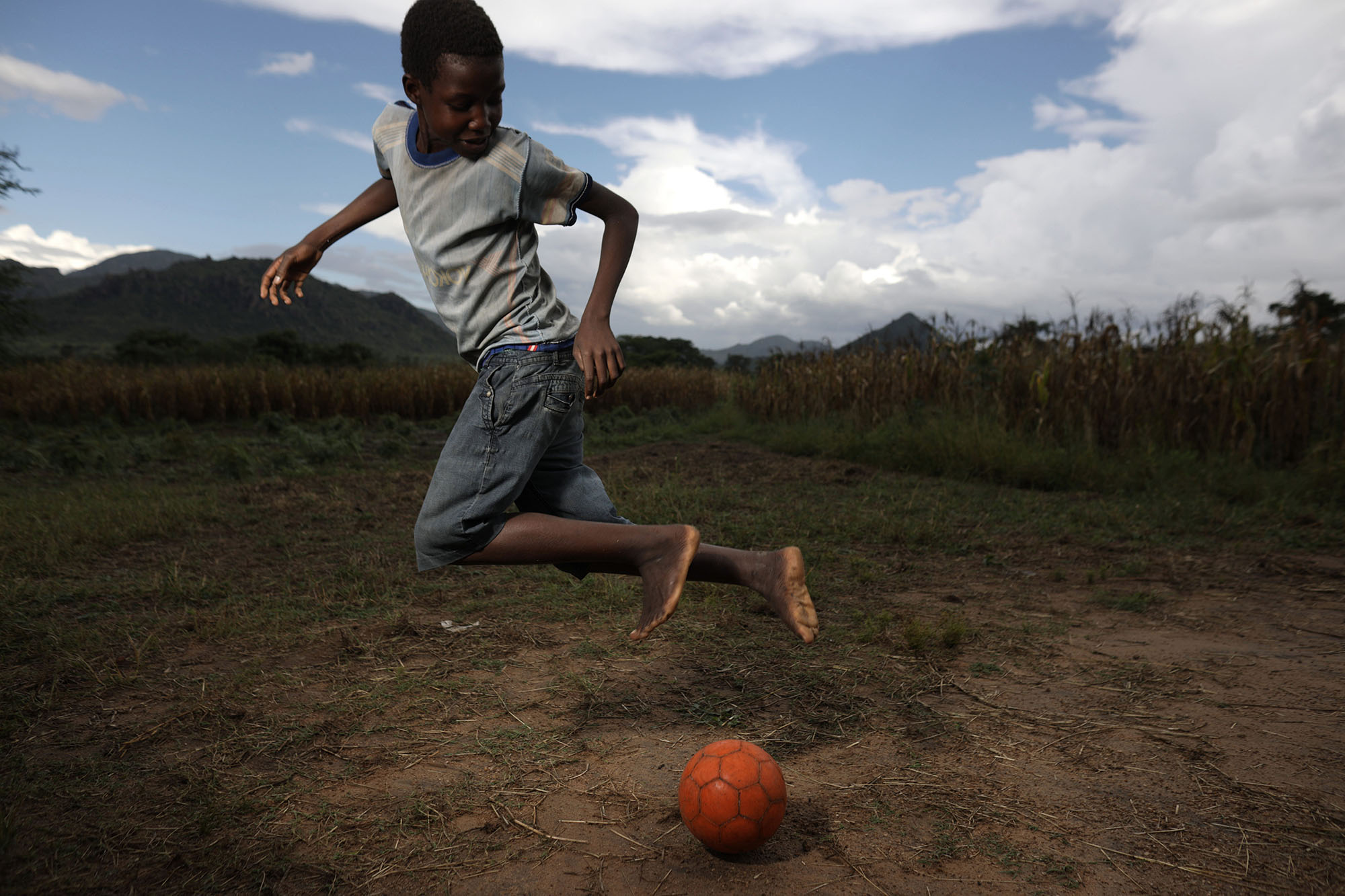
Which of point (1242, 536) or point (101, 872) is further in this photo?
point (1242, 536)

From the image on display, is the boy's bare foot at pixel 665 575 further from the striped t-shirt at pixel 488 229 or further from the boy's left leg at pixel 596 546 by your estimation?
the striped t-shirt at pixel 488 229

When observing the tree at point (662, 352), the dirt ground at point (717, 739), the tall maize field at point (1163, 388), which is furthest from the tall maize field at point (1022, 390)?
the tree at point (662, 352)

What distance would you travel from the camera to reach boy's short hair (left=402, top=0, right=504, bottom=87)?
2.07 metres

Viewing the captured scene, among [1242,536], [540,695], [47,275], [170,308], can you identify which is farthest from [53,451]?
[47,275]

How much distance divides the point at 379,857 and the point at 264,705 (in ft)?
4.14

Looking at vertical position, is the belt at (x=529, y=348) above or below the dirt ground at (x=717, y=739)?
above

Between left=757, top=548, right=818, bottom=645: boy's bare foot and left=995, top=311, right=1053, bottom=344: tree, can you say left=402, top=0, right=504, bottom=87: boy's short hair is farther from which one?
left=995, top=311, right=1053, bottom=344: tree

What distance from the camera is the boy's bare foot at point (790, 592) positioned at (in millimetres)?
2283

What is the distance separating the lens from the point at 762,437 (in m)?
12.9

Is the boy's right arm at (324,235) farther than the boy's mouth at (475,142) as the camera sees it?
Yes

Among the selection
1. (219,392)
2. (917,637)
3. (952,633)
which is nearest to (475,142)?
(917,637)

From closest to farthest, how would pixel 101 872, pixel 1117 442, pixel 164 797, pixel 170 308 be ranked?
pixel 101 872 → pixel 164 797 → pixel 1117 442 → pixel 170 308

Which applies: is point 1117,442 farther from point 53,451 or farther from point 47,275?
point 47,275

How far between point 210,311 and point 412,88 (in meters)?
87.0
